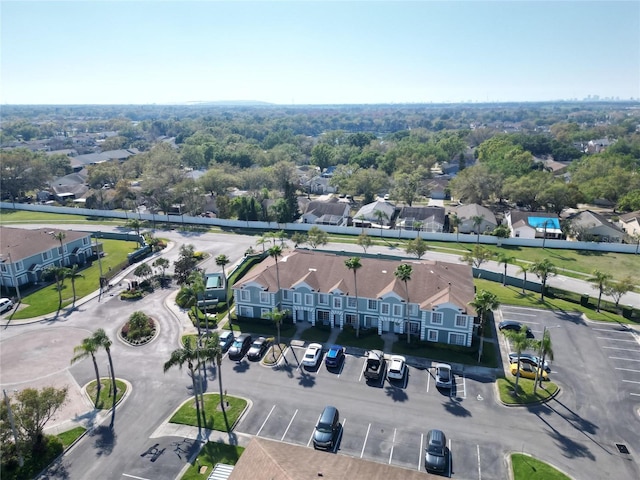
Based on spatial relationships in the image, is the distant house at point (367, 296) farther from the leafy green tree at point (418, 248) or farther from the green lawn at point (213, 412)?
the green lawn at point (213, 412)

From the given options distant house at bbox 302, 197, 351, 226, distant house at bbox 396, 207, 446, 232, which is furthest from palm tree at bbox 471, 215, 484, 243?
distant house at bbox 302, 197, 351, 226

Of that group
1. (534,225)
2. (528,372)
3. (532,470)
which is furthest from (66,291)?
(534,225)

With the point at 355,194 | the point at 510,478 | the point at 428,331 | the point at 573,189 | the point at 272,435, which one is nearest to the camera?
the point at 510,478

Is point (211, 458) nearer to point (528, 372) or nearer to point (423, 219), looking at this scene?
point (528, 372)

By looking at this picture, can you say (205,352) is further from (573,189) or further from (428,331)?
(573,189)

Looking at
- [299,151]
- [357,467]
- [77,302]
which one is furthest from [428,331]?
[299,151]

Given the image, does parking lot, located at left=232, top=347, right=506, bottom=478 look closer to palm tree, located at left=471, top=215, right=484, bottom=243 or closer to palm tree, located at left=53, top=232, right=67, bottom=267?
palm tree, located at left=53, top=232, right=67, bottom=267

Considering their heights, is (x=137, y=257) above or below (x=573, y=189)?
below
